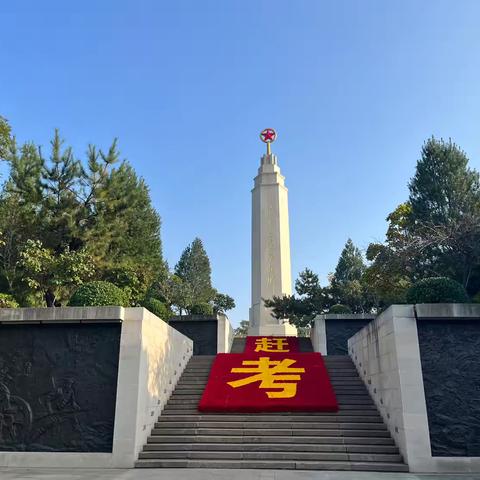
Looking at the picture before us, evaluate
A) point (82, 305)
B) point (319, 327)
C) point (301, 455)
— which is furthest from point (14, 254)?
point (301, 455)

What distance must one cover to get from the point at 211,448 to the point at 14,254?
43.5 ft

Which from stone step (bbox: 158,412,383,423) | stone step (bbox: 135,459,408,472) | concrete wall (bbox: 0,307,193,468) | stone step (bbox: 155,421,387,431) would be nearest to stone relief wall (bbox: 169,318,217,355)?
concrete wall (bbox: 0,307,193,468)

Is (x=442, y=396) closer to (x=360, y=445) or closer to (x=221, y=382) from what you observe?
(x=360, y=445)

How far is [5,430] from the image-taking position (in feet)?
22.8

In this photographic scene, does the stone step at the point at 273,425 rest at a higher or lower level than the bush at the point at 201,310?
lower

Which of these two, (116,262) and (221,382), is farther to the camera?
(116,262)

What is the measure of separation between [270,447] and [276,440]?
27cm

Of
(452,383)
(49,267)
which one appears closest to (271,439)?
(452,383)

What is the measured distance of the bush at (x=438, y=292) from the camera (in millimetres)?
7145

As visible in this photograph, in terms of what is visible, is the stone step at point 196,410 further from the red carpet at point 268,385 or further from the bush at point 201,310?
the bush at point 201,310

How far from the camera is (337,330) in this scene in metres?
14.1

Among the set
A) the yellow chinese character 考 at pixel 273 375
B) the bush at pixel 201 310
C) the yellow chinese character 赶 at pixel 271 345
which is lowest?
the yellow chinese character 考 at pixel 273 375

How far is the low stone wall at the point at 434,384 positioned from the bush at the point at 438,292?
361 millimetres

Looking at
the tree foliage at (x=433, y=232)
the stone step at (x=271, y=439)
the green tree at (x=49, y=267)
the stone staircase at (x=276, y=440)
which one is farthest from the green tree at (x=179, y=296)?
the stone step at (x=271, y=439)
